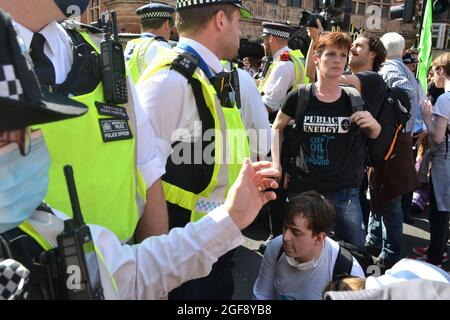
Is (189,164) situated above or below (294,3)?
below

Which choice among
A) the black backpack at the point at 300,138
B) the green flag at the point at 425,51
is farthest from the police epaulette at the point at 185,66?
the green flag at the point at 425,51

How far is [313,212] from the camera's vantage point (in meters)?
2.23

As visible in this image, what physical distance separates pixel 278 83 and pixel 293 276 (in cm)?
242

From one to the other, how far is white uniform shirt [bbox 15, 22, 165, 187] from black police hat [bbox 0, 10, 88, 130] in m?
0.41

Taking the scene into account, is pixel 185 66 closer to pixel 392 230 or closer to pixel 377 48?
pixel 377 48

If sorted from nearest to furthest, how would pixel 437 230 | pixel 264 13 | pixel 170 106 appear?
pixel 170 106 < pixel 437 230 < pixel 264 13

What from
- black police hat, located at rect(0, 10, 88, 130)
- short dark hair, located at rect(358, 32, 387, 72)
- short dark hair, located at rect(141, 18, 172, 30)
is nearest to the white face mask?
black police hat, located at rect(0, 10, 88, 130)

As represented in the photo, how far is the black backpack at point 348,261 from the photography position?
219 centimetres

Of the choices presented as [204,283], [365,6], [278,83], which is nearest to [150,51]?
[278,83]

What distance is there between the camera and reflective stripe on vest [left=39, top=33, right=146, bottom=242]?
3.95 feet

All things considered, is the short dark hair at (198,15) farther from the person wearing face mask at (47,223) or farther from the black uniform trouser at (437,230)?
the black uniform trouser at (437,230)
